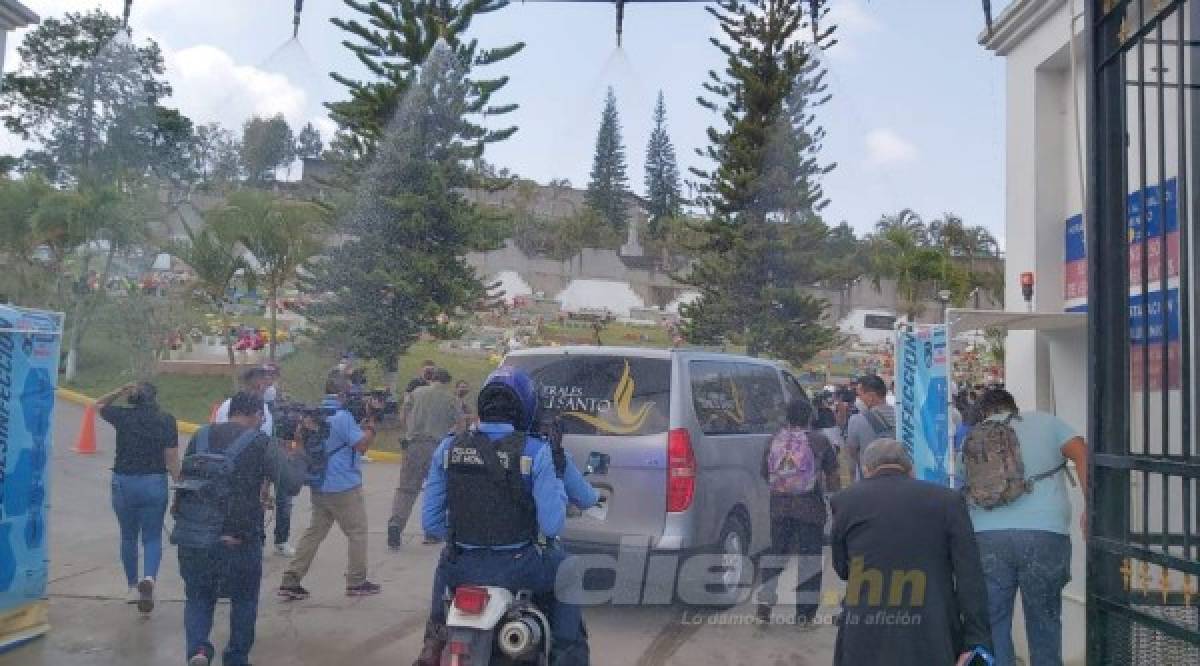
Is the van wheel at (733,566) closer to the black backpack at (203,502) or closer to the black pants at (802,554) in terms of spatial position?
the black pants at (802,554)

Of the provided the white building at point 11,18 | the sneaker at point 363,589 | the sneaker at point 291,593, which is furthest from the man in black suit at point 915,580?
the white building at point 11,18

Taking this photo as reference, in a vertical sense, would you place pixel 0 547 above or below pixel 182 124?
below

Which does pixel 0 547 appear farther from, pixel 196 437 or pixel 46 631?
pixel 196 437

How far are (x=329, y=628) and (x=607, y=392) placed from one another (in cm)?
237

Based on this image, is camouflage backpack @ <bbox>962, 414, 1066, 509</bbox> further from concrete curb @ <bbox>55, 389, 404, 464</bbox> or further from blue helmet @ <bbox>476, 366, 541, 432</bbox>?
concrete curb @ <bbox>55, 389, 404, 464</bbox>

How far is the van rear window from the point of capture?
664cm

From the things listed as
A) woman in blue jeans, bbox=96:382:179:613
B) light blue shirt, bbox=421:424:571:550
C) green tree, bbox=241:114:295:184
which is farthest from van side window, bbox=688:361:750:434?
green tree, bbox=241:114:295:184

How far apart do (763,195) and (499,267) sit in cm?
829

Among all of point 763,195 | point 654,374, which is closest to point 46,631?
point 654,374

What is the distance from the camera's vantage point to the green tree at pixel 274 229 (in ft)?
66.5

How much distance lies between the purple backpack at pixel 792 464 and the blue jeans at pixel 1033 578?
5.95 feet

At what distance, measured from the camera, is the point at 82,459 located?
45.8ft

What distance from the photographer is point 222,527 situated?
5.28 m

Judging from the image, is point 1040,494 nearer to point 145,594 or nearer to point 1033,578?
point 1033,578
